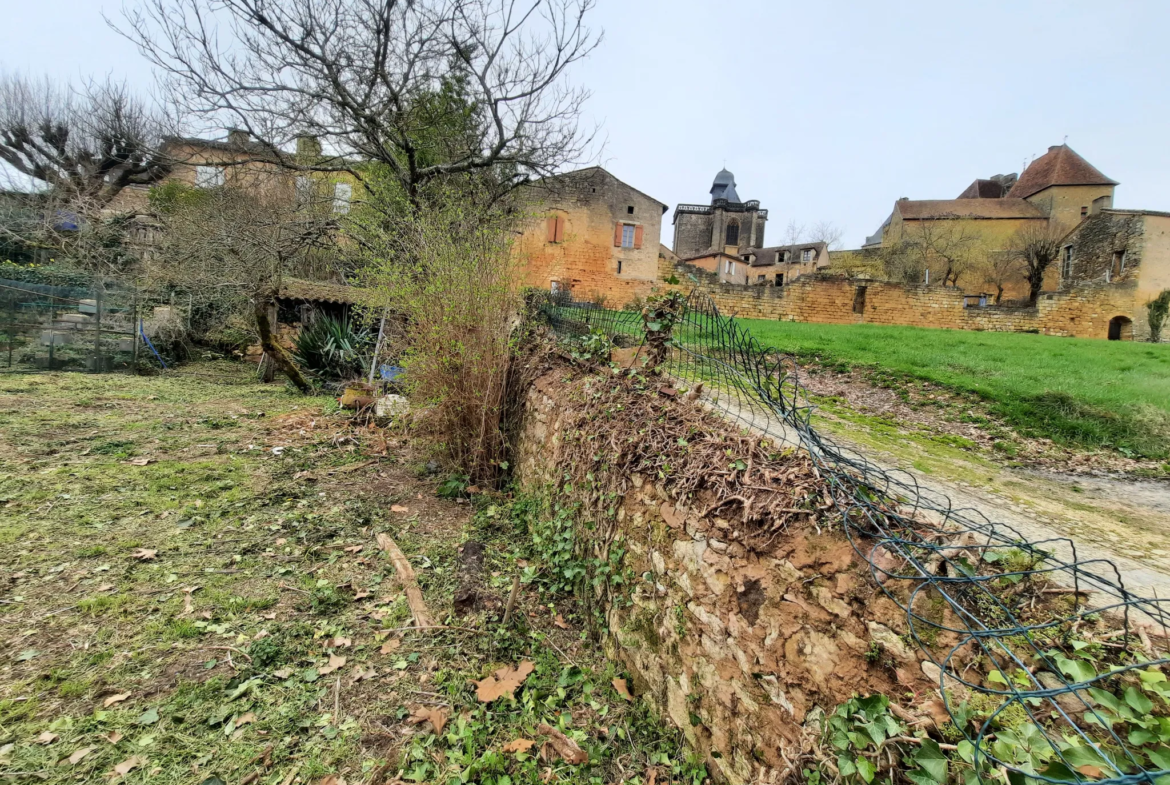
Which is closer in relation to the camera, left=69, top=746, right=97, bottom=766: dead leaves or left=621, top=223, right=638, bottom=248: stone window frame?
left=69, top=746, right=97, bottom=766: dead leaves

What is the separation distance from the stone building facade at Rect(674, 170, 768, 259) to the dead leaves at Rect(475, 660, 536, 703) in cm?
5026

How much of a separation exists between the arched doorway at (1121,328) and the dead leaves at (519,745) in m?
28.7

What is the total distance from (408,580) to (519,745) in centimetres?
153

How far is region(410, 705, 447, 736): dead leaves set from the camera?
2.44 meters

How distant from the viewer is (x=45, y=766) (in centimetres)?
200

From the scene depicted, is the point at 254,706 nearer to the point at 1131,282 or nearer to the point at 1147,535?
the point at 1147,535

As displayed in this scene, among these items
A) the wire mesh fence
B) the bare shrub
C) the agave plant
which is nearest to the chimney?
the agave plant

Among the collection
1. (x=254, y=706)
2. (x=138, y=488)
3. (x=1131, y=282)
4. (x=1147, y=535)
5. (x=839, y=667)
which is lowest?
(x=254, y=706)

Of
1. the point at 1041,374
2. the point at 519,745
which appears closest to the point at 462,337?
the point at 519,745

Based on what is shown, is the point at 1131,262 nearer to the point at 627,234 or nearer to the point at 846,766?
the point at 627,234

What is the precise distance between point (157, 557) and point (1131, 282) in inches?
1232

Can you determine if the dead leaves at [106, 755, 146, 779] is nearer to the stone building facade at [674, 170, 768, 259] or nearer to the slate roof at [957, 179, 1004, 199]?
the stone building facade at [674, 170, 768, 259]

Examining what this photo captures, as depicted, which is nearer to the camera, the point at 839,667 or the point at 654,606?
the point at 839,667

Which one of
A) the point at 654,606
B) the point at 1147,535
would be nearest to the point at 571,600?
the point at 654,606
